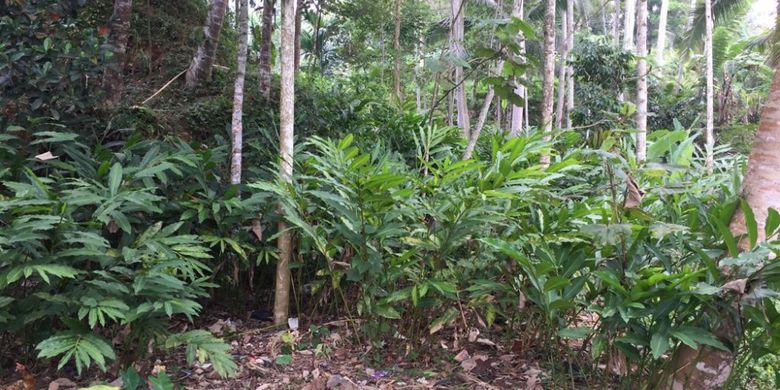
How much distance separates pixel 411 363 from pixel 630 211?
1476mm

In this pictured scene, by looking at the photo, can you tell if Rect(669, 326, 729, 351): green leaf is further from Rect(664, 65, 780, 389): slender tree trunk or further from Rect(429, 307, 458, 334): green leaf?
Rect(429, 307, 458, 334): green leaf

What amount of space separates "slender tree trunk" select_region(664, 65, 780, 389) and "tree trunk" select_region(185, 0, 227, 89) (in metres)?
5.11

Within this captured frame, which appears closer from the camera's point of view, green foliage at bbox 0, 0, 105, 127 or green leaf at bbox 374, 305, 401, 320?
green leaf at bbox 374, 305, 401, 320

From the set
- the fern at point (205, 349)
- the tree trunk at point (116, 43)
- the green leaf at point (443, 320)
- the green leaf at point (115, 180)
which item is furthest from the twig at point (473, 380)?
the tree trunk at point (116, 43)

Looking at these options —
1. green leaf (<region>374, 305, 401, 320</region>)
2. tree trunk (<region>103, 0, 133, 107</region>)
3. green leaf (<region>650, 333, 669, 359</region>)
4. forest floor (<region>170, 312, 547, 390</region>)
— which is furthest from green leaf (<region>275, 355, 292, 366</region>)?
tree trunk (<region>103, 0, 133, 107</region>)

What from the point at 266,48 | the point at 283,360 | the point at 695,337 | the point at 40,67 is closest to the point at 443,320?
the point at 283,360

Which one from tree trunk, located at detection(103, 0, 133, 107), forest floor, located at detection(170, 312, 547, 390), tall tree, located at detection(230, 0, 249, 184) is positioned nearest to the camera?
forest floor, located at detection(170, 312, 547, 390)

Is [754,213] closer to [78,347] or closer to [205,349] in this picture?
[205,349]

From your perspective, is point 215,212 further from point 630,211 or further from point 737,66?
point 737,66

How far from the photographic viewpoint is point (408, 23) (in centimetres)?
1371

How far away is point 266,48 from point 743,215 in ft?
14.2

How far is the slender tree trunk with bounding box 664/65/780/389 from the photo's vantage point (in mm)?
2139

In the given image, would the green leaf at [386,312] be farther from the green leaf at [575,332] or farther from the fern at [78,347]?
the fern at [78,347]

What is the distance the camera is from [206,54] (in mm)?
5828
